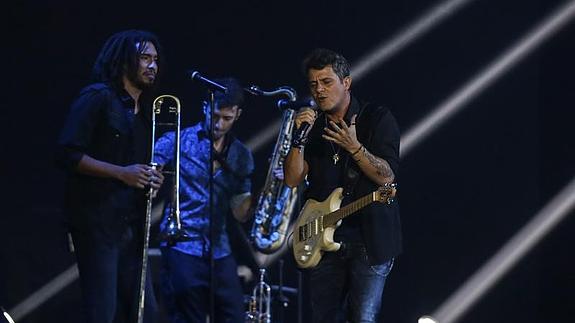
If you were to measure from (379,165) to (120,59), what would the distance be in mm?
1275

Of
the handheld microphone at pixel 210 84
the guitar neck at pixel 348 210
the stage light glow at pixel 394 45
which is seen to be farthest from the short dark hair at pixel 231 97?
the guitar neck at pixel 348 210

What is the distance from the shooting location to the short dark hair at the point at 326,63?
4074mm

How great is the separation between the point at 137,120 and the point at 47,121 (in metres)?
1.87

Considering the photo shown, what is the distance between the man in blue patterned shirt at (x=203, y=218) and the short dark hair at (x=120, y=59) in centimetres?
86

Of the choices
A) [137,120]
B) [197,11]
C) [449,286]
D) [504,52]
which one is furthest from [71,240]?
[504,52]

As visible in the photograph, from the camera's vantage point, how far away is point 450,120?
6492mm

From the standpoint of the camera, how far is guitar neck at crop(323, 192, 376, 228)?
3910mm

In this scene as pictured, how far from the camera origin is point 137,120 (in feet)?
13.7

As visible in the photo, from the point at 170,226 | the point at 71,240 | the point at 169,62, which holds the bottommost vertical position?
the point at 71,240

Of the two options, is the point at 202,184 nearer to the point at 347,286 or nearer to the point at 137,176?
the point at 137,176

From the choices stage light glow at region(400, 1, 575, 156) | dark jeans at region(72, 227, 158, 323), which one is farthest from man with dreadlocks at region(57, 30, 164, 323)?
stage light glow at region(400, 1, 575, 156)

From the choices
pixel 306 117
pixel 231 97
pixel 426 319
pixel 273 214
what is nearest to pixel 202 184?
pixel 231 97

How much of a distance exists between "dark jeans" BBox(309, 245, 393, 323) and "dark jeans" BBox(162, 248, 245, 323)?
1.12 metres

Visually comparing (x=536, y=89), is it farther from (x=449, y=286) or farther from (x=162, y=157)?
(x=162, y=157)
